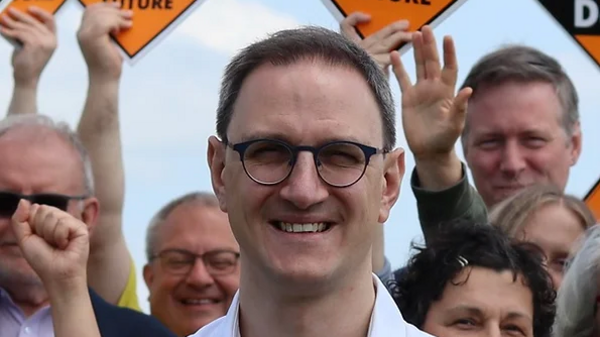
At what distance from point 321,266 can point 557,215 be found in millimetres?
2111

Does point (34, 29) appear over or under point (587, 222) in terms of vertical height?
over

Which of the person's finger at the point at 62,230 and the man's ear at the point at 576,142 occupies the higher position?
the person's finger at the point at 62,230

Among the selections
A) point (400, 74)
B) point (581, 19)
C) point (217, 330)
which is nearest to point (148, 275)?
point (400, 74)

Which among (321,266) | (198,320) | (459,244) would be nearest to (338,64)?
(321,266)

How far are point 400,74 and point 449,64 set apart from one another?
0.22 metres

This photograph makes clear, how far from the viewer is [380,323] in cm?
268

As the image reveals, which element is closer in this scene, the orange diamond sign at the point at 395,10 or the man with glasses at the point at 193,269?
the orange diamond sign at the point at 395,10

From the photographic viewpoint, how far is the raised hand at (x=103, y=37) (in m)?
5.39

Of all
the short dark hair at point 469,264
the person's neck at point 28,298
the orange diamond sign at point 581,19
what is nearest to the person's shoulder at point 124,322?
the person's neck at point 28,298

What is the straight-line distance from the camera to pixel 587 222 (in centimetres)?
457

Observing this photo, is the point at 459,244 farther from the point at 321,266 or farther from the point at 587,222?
the point at 321,266

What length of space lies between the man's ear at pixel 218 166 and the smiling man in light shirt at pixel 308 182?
13 millimetres

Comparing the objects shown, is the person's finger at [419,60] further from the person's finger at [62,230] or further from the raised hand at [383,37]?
the person's finger at [62,230]

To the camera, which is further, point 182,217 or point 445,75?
point 182,217
